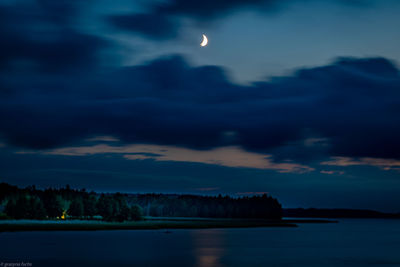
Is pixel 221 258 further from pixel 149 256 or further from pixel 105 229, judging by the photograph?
pixel 105 229

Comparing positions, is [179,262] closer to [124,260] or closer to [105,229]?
[124,260]

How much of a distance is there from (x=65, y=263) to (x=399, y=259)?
187ft

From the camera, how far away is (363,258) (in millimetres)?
92562

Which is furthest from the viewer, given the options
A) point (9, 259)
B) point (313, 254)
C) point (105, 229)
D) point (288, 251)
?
point (105, 229)

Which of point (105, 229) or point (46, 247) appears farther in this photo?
point (105, 229)

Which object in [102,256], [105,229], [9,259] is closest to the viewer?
[9,259]

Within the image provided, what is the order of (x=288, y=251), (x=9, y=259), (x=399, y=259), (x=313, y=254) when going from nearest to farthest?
(x=9, y=259), (x=399, y=259), (x=313, y=254), (x=288, y=251)

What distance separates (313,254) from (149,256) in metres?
31.6

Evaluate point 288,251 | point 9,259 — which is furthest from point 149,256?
point 288,251

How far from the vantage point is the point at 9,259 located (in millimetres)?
72312

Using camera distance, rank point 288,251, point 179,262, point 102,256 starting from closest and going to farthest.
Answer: point 179,262 → point 102,256 → point 288,251

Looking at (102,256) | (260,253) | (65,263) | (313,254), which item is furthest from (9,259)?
(313,254)

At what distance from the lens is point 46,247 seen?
320 feet

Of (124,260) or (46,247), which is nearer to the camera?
(124,260)
